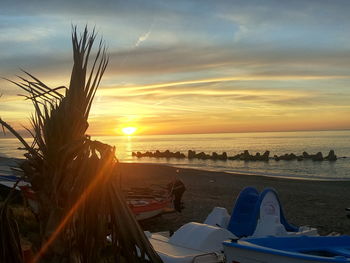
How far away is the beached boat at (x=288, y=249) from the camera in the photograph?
5.68m

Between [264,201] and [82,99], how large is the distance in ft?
23.3

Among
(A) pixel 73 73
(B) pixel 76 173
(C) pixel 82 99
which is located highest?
(A) pixel 73 73

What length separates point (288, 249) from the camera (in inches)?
269

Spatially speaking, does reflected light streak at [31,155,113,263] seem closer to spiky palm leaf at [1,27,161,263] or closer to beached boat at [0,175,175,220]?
spiky palm leaf at [1,27,161,263]

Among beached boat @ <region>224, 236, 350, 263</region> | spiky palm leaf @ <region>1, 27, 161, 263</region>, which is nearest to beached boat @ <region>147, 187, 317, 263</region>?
beached boat @ <region>224, 236, 350, 263</region>

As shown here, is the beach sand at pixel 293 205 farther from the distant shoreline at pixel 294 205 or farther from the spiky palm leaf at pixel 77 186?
the spiky palm leaf at pixel 77 186

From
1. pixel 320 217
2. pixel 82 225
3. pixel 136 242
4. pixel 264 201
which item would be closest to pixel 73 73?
pixel 82 225

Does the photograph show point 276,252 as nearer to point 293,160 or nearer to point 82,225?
point 82,225

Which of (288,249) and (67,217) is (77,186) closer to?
(67,217)

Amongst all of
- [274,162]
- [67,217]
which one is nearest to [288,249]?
[67,217]

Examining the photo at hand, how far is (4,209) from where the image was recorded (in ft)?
7.53

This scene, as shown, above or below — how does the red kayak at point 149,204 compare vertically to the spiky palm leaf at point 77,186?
below

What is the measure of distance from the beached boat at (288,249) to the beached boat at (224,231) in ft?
2.42

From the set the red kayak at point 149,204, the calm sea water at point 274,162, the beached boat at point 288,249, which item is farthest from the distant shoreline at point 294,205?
the beached boat at point 288,249
